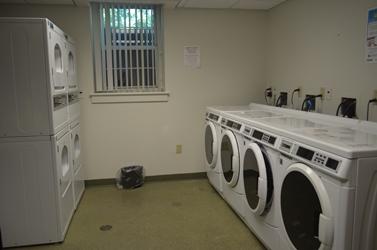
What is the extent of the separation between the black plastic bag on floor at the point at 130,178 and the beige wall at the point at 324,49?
6.62ft

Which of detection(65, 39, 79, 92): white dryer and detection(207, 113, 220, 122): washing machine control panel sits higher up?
detection(65, 39, 79, 92): white dryer

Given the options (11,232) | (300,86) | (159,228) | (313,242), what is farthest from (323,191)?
(11,232)

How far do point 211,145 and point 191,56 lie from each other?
1171 millimetres

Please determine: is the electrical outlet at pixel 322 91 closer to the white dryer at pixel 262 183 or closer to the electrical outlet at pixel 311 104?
A: the electrical outlet at pixel 311 104

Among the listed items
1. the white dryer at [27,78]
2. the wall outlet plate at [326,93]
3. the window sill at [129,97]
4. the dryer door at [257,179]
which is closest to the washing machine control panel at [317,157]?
the dryer door at [257,179]

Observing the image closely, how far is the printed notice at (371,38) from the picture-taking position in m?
2.33

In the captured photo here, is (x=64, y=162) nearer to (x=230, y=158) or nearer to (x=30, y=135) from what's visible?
(x=30, y=135)

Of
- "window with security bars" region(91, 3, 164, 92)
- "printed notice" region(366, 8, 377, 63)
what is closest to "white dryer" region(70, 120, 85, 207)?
"window with security bars" region(91, 3, 164, 92)

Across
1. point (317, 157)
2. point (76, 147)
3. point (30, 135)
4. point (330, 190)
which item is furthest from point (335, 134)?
point (76, 147)

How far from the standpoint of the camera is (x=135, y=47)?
3795 millimetres

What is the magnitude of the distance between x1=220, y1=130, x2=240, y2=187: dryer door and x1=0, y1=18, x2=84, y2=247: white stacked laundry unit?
4.87ft

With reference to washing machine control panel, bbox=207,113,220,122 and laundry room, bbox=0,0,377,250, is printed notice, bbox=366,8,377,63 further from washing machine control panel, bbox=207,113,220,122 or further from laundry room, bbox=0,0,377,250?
washing machine control panel, bbox=207,113,220,122

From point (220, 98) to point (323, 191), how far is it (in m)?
2.64

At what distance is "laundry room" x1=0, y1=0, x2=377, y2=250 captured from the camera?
1880 mm
